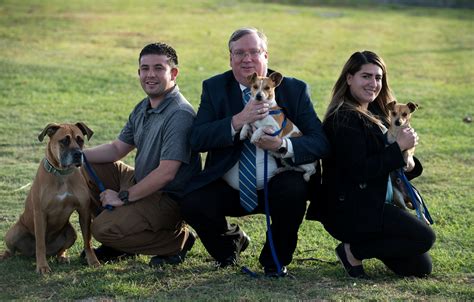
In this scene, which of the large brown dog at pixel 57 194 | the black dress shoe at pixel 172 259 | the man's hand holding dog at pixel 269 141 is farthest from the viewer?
the black dress shoe at pixel 172 259

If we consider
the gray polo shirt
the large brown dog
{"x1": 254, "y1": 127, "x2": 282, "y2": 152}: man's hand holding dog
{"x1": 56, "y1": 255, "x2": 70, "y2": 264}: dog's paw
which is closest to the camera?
{"x1": 254, "y1": 127, "x2": 282, "y2": 152}: man's hand holding dog

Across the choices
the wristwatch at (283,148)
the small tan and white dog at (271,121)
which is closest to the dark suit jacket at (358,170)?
the small tan and white dog at (271,121)

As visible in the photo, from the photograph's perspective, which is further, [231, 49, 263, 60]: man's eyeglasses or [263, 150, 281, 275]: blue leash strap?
[231, 49, 263, 60]: man's eyeglasses

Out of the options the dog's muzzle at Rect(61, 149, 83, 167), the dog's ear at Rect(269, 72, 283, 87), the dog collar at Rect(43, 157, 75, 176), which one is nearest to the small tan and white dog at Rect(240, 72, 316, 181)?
the dog's ear at Rect(269, 72, 283, 87)

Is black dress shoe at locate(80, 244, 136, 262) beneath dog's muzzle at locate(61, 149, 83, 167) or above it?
beneath

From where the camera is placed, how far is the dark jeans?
5.16 meters

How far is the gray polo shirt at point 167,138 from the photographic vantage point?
5.36 metres

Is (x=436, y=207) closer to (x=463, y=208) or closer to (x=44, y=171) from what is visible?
(x=463, y=208)

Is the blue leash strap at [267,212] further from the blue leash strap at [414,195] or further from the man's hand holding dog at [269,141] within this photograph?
the blue leash strap at [414,195]

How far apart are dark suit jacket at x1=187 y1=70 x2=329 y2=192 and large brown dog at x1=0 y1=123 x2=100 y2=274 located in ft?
2.53

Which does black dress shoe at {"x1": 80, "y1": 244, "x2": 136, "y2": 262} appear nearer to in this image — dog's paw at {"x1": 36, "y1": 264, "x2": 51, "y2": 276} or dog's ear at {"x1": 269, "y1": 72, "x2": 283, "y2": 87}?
dog's paw at {"x1": 36, "y1": 264, "x2": 51, "y2": 276}

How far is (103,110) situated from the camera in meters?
11.0

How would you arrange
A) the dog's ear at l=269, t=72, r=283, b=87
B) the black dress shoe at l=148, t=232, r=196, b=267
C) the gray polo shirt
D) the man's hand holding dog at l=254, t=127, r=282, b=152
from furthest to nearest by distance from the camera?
the black dress shoe at l=148, t=232, r=196, b=267 < the gray polo shirt < the dog's ear at l=269, t=72, r=283, b=87 < the man's hand holding dog at l=254, t=127, r=282, b=152

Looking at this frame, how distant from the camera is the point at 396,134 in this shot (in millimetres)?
5176
